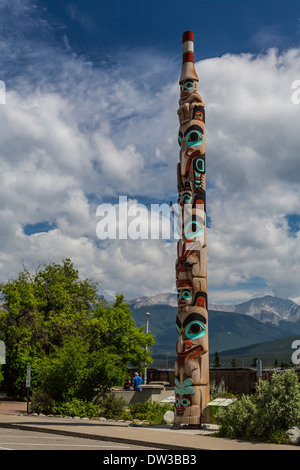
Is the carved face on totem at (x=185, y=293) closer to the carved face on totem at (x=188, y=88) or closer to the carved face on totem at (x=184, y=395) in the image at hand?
the carved face on totem at (x=184, y=395)

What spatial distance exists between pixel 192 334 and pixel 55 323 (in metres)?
18.8

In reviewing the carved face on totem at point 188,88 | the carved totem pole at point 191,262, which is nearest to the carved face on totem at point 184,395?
the carved totem pole at point 191,262

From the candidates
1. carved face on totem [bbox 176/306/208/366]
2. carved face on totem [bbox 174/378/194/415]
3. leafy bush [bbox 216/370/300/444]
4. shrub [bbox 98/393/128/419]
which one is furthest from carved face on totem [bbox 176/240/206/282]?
shrub [bbox 98/393/128/419]

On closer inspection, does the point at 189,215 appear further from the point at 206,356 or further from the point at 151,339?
the point at 151,339

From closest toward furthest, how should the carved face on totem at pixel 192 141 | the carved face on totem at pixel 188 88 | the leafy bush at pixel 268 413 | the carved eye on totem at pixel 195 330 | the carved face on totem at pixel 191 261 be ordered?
the leafy bush at pixel 268 413
the carved eye on totem at pixel 195 330
the carved face on totem at pixel 191 261
the carved face on totem at pixel 192 141
the carved face on totem at pixel 188 88

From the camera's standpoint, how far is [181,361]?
59.0 ft

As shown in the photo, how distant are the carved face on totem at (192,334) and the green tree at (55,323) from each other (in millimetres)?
12713

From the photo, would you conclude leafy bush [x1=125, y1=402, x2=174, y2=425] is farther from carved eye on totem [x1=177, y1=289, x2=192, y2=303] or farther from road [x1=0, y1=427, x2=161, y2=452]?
road [x1=0, y1=427, x2=161, y2=452]


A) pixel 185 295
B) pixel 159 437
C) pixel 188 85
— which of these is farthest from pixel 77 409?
pixel 188 85

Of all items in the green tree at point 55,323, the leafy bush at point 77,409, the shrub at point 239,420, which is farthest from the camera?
the green tree at point 55,323

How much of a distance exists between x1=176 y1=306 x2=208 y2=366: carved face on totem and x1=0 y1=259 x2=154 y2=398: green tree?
12.7 metres

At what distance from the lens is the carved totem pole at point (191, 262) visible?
17.5 meters

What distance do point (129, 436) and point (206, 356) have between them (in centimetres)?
445
